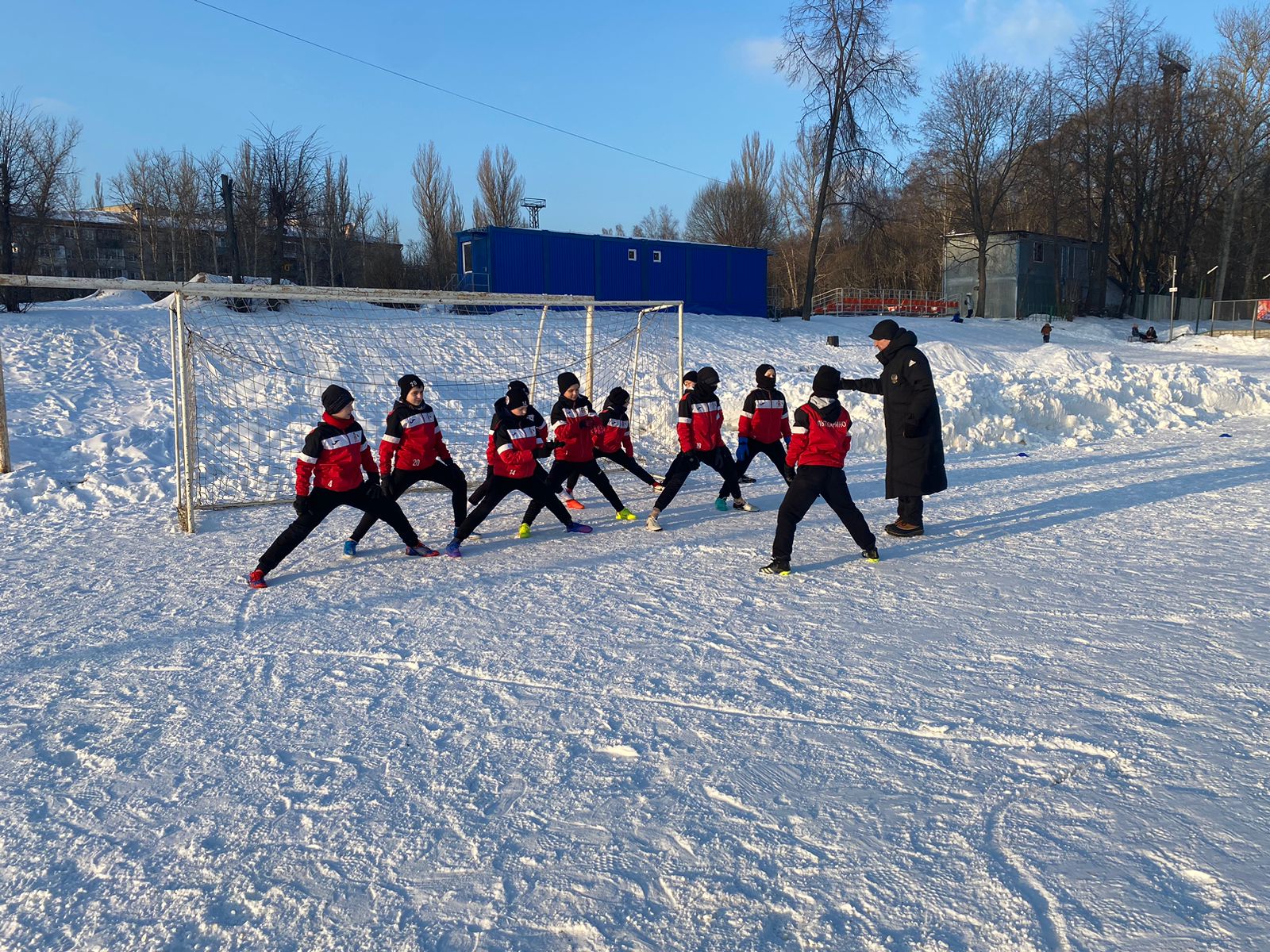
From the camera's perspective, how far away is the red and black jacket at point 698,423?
8141mm

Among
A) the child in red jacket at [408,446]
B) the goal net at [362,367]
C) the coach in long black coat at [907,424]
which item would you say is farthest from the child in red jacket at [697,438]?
the goal net at [362,367]

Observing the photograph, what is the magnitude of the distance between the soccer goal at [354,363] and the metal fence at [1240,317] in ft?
88.5

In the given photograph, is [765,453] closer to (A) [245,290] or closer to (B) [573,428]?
(B) [573,428]

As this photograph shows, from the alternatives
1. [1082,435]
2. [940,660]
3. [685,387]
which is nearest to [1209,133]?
[1082,435]

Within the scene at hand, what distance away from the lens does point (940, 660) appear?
15.0ft

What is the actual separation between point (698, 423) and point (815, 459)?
2073 millimetres

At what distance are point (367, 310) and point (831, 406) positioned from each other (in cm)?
1588

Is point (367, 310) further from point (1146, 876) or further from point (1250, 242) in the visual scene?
point (1250, 242)

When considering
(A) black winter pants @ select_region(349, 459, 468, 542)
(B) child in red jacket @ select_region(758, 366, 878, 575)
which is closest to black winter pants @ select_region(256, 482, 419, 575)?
(A) black winter pants @ select_region(349, 459, 468, 542)

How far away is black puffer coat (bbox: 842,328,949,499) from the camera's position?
710 centimetres

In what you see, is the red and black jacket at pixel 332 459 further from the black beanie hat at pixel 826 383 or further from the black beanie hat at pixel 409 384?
the black beanie hat at pixel 826 383

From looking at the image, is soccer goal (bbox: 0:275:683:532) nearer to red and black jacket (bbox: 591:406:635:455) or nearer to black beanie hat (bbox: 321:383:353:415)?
red and black jacket (bbox: 591:406:635:455)

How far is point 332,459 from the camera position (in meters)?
6.32

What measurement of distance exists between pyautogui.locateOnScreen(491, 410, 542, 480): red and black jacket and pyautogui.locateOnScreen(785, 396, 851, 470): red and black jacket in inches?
89.8
